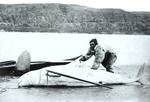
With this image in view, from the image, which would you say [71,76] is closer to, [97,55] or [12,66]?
[97,55]

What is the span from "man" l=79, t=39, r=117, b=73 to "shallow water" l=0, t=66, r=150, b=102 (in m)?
0.08

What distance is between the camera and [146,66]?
2555 millimetres

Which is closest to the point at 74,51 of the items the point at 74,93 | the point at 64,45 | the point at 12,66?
the point at 64,45

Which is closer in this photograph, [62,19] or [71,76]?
[71,76]

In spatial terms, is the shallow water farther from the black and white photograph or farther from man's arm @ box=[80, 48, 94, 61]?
A: man's arm @ box=[80, 48, 94, 61]

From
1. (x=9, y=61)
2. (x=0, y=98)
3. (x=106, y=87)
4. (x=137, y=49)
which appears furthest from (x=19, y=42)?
(x=137, y=49)

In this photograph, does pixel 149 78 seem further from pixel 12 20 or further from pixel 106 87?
pixel 12 20

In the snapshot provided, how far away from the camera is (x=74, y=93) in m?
2.38

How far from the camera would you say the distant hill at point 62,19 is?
2.45 meters

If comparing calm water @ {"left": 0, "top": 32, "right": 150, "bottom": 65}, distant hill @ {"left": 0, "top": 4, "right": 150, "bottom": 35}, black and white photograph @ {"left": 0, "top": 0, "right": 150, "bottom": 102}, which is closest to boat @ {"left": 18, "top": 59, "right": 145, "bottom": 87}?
black and white photograph @ {"left": 0, "top": 0, "right": 150, "bottom": 102}

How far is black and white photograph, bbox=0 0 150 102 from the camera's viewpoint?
236 centimetres

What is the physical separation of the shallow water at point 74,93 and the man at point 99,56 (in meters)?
0.08

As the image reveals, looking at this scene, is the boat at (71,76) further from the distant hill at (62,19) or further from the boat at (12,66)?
the distant hill at (62,19)

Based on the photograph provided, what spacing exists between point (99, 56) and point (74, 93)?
0.35 meters
